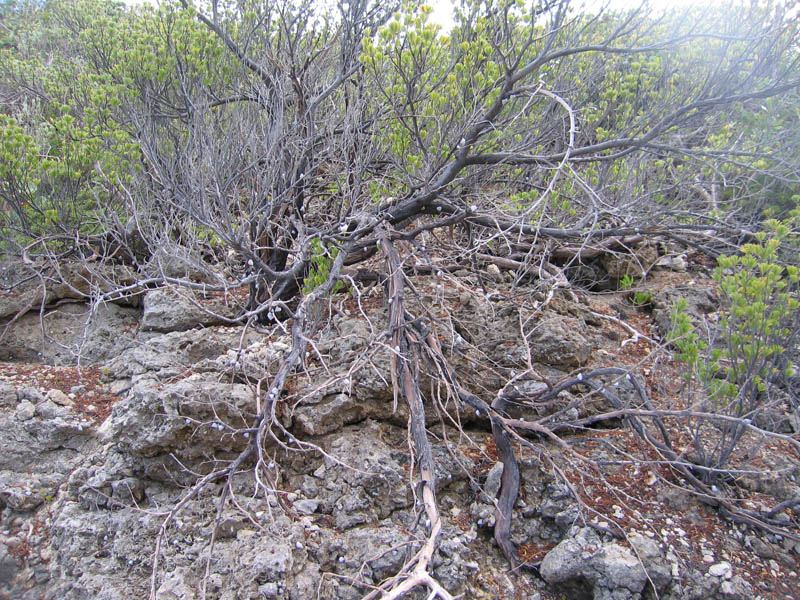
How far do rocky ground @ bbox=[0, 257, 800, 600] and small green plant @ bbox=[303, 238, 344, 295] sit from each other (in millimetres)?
314

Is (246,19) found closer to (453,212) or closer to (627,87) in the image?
(453,212)

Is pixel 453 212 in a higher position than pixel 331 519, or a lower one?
higher

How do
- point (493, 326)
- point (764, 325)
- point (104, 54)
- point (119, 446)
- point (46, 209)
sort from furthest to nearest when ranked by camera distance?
point (104, 54) → point (46, 209) → point (493, 326) → point (119, 446) → point (764, 325)

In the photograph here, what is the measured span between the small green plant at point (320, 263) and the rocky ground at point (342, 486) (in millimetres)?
314

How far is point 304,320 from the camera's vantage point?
132 inches

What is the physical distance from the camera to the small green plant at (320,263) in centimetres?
364

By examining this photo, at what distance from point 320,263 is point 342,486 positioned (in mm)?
1395

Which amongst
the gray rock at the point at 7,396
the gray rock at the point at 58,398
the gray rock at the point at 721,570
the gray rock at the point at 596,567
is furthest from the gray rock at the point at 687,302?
the gray rock at the point at 7,396

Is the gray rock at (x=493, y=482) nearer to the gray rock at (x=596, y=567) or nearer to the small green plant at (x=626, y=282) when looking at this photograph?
the gray rock at (x=596, y=567)

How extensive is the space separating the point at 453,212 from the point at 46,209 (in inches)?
124

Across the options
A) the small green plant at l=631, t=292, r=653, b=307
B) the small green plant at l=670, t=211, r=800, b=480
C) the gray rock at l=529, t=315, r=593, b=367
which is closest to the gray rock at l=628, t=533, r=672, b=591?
the small green plant at l=670, t=211, r=800, b=480

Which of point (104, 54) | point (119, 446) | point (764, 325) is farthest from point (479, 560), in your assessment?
point (104, 54)

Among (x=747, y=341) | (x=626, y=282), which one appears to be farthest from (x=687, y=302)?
(x=747, y=341)

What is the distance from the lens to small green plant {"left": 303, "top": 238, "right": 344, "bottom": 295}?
364 cm
